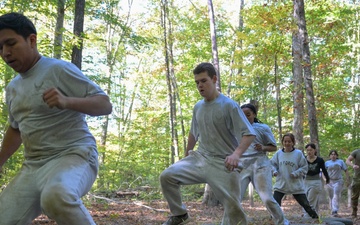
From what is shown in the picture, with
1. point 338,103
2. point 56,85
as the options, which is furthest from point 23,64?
point 338,103

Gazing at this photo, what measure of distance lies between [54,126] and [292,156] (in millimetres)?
6437

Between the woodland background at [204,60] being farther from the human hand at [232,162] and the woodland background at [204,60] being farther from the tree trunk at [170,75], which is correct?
the human hand at [232,162]

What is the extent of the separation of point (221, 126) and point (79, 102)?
266 centimetres

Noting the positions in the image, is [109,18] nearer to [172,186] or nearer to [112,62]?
[172,186]

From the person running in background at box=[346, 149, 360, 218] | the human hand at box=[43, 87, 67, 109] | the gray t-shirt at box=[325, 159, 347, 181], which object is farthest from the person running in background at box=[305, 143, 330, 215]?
the human hand at box=[43, 87, 67, 109]

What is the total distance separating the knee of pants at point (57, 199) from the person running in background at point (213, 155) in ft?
8.36

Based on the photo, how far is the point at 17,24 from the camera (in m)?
2.96

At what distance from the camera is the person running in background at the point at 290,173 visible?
8414mm

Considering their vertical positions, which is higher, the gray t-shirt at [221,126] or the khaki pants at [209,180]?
the gray t-shirt at [221,126]

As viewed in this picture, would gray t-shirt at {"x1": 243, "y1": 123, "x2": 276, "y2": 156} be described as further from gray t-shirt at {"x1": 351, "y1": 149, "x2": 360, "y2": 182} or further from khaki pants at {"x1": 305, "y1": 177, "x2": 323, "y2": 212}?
gray t-shirt at {"x1": 351, "y1": 149, "x2": 360, "y2": 182}

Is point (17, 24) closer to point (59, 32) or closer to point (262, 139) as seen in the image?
point (262, 139)

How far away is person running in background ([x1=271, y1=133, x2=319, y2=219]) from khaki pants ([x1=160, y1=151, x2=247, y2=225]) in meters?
3.45

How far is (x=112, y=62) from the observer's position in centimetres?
2902

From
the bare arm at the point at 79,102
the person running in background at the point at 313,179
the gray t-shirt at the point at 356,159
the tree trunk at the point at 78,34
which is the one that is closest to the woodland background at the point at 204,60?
the tree trunk at the point at 78,34
